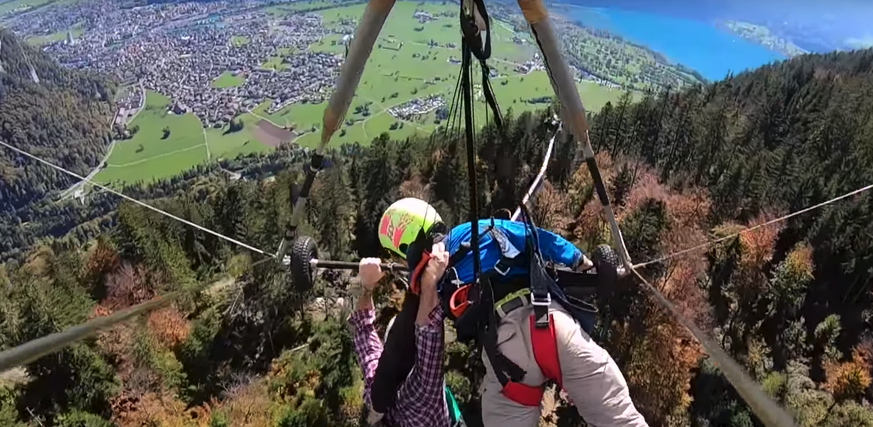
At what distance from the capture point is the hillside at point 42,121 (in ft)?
317

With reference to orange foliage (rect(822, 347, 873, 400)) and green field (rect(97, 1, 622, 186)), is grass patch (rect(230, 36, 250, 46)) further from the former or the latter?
orange foliage (rect(822, 347, 873, 400))

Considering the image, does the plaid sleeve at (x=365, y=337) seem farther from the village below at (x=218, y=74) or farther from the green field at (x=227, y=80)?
the green field at (x=227, y=80)

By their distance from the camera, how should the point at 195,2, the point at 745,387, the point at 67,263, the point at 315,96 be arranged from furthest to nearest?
the point at 195,2 → the point at 315,96 → the point at 67,263 → the point at 745,387

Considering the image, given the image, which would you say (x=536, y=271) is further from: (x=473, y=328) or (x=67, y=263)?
(x=67, y=263)

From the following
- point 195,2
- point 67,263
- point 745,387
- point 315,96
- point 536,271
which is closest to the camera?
point 745,387

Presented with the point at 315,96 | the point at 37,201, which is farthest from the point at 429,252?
the point at 37,201

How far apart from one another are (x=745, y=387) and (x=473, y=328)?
6.70ft

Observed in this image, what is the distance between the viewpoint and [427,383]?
3.82 metres

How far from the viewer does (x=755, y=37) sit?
3777 inches

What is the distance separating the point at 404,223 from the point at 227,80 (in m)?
114

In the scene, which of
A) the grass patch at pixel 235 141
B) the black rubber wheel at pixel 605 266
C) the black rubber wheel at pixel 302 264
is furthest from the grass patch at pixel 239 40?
the black rubber wheel at pixel 605 266

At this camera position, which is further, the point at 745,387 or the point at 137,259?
the point at 137,259

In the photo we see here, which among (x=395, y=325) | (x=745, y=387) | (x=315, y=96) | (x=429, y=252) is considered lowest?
(x=315, y=96)

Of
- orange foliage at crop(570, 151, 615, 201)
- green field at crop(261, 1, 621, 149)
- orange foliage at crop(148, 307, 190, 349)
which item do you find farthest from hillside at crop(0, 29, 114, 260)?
orange foliage at crop(570, 151, 615, 201)
